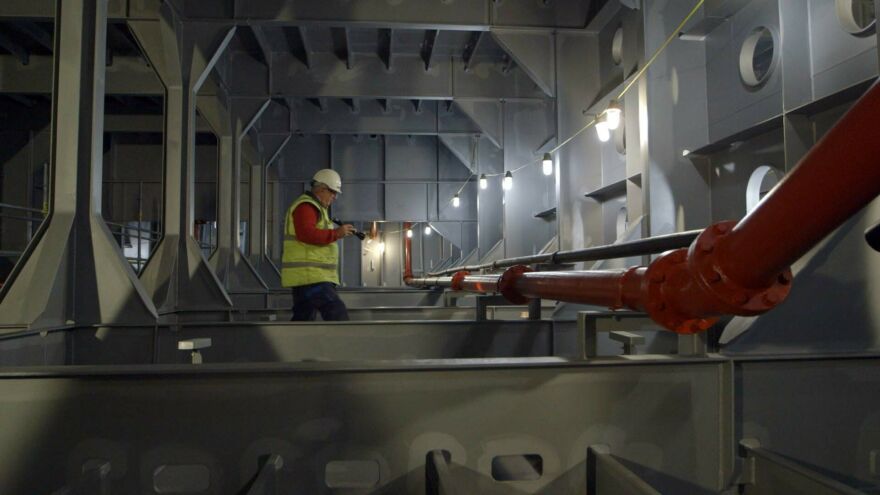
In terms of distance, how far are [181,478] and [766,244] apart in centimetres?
165

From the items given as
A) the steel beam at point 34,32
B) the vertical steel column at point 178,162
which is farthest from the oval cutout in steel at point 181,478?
the steel beam at point 34,32

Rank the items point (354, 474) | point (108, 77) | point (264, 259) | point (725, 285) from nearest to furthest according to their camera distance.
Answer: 1. point (725, 285)
2. point (354, 474)
3. point (108, 77)
4. point (264, 259)

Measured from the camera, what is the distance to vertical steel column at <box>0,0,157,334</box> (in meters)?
3.78

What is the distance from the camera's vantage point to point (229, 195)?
9570 millimetres

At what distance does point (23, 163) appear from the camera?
11609 millimetres

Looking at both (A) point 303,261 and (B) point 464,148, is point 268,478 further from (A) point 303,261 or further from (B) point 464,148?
(B) point 464,148

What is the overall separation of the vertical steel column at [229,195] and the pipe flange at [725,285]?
9184mm

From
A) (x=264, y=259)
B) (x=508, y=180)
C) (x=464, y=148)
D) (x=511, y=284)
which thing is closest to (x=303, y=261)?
(x=511, y=284)

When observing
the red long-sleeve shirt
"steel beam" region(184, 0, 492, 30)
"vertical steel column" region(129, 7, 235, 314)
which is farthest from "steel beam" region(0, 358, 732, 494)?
"steel beam" region(184, 0, 492, 30)

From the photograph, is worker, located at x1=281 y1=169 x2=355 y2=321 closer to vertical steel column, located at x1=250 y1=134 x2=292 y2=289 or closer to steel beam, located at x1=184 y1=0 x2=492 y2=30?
steel beam, located at x1=184 y1=0 x2=492 y2=30

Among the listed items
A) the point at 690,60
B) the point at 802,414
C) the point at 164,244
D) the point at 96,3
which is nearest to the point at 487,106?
the point at 690,60

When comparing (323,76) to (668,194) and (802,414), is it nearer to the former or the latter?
(668,194)

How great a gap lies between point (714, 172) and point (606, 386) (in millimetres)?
4990

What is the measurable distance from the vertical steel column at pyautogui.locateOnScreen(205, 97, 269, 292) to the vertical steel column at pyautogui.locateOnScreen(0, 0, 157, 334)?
5465 mm
